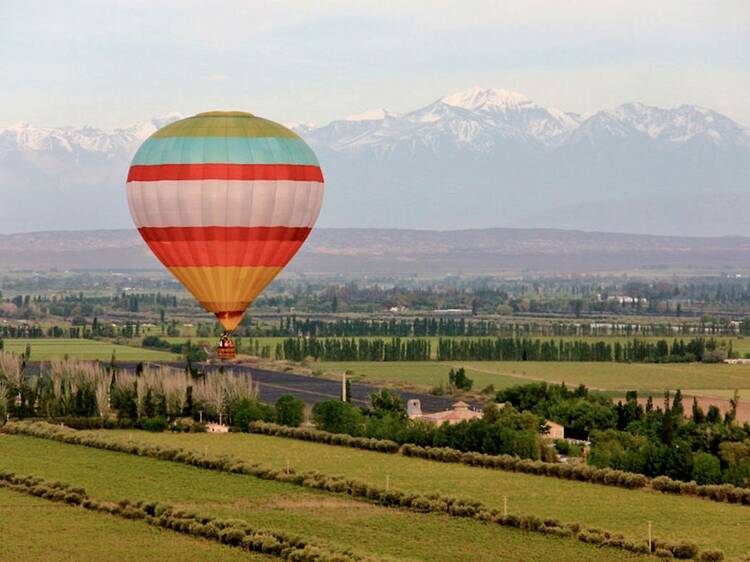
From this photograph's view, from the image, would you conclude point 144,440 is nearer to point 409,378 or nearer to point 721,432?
point 721,432

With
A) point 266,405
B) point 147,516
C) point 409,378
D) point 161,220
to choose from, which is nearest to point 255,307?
point 409,378

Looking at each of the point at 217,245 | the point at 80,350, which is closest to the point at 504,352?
the point at 80,350

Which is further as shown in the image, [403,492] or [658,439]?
[658,439]

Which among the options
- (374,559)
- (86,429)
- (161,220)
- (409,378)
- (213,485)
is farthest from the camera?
(409,378)

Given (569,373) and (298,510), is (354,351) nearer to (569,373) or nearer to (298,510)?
(569,373)

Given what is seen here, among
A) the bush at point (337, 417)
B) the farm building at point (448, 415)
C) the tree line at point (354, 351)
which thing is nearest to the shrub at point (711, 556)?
the farm building at point (448, 415)

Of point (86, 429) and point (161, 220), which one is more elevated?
point (161, 220)
